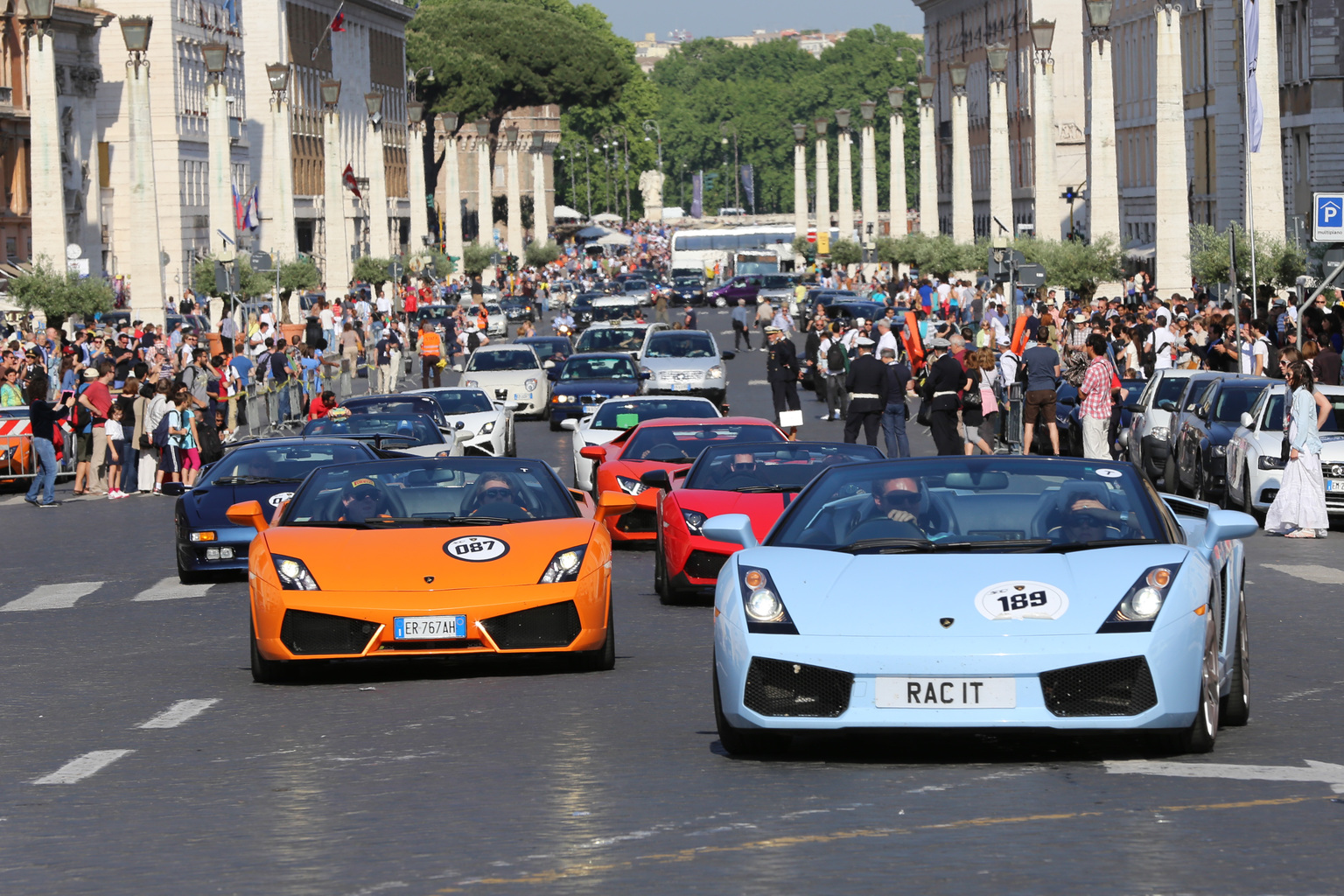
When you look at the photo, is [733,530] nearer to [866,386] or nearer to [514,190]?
[866,386]

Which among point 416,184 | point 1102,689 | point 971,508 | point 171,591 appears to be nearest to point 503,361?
point 171,591

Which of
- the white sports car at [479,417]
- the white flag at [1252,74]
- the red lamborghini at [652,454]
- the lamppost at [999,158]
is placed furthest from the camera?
the lamppost at [999,158]

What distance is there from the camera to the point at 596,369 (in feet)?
146

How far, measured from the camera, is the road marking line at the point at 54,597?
19.4 meters

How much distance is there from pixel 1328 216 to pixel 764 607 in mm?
22229

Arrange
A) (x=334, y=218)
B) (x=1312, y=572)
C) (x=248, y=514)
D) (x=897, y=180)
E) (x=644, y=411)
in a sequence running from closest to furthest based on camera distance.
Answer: (x=248, y=514) → (x=1312, y=572) → (x=644, y=411) → (x=334, y=218) → (x=897, y=180)

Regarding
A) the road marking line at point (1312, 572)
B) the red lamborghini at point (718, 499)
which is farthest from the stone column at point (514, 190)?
the red lamborghini at point (718, 499)

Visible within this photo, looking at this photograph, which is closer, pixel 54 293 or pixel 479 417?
pixel 479 417

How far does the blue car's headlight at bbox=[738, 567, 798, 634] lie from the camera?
30.4 ft

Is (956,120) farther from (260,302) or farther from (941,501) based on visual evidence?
(941,501)

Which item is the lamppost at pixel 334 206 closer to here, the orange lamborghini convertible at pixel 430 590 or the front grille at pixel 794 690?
the orange lamborghini convertible at pixel 430 590

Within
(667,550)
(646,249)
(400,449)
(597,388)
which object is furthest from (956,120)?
(646,249)

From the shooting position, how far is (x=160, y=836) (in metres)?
8.34

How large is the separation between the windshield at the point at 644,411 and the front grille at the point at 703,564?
10384mm
